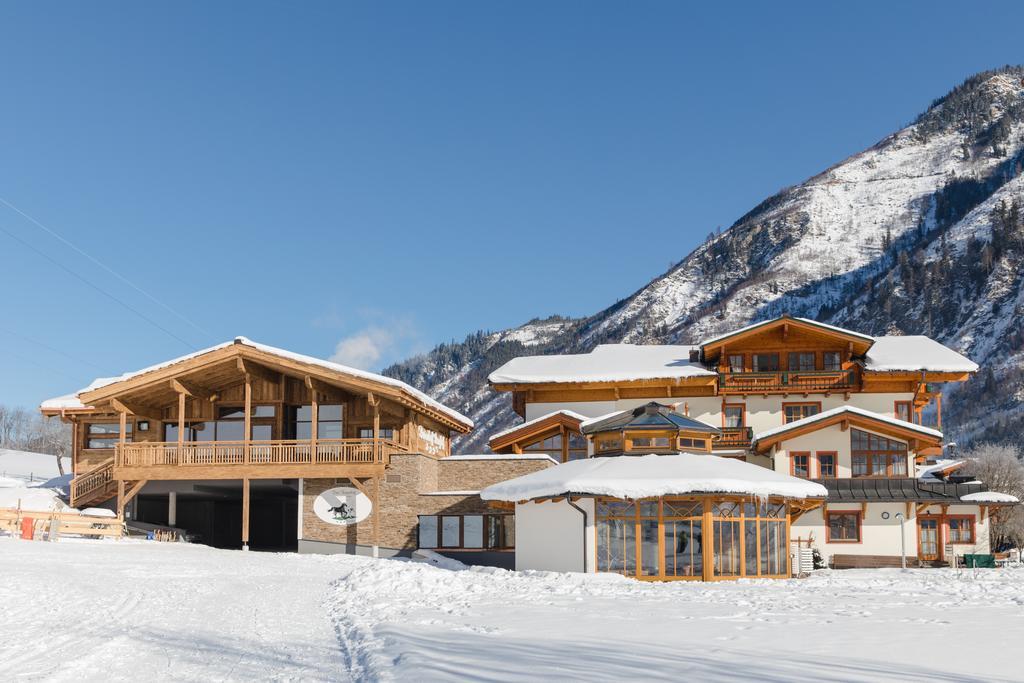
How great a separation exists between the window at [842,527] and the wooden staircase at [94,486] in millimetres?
24539

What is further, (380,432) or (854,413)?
(380,432)

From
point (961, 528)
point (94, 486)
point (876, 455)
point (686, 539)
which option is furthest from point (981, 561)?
point (94, 486)

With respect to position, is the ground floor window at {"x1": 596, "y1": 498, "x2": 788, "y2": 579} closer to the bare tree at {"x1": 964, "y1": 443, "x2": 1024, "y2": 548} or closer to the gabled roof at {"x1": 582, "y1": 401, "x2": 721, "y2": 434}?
the gabled roof at {"x1": 582, "y1": 401, "x2": 721, "y2": 434}

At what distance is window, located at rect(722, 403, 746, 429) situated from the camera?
4006 centimetres

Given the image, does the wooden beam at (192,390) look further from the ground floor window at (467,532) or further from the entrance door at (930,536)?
the entrance door at (930,536)

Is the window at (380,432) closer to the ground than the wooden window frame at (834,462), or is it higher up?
higher up

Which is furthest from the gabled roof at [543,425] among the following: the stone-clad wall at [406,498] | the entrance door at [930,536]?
the entrance door at [930,536]

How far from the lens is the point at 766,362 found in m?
40.7

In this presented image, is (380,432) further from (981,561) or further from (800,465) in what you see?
(981,561)

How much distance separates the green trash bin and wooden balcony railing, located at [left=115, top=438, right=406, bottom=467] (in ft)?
62.2

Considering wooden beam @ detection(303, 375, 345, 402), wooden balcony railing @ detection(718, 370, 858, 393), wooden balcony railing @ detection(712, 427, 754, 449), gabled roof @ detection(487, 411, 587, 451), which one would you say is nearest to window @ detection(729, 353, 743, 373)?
wooden balcony railing @ detection(718, 370, 858, 393)

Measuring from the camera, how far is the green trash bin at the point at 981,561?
108ft

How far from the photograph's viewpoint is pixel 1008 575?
2767cm

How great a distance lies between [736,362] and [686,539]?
15589mm
